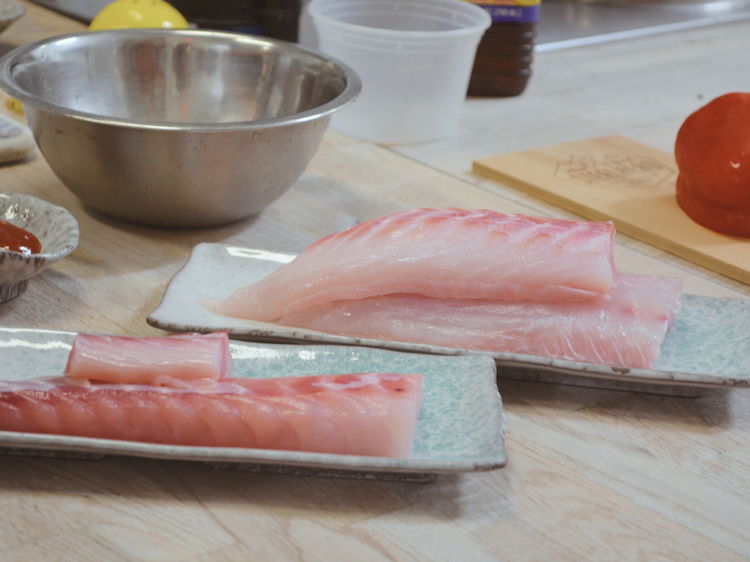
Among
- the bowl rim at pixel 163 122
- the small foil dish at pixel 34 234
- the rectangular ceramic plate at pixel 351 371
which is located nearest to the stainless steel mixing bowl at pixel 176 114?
the bowl rim at pixel 163 122

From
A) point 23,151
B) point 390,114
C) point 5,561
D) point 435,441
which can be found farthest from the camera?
point 390,114

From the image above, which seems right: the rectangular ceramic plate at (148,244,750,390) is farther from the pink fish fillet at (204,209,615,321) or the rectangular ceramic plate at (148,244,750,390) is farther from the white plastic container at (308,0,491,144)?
the white plastic container at (308,0,491,144)

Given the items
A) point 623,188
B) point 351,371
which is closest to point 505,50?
point 623,188

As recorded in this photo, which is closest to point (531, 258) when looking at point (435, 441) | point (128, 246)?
point (435, 441)

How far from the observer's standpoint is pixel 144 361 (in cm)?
99

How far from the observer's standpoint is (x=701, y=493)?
1004mm

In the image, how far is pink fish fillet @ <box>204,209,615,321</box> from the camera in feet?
3.85

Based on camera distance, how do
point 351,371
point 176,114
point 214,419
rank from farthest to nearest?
point 176,114 → point 351,371 → point 214,419

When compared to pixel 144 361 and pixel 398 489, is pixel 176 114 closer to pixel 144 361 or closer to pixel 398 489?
pixel 144 361

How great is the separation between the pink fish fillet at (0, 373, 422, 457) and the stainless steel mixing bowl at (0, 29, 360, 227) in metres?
0.51

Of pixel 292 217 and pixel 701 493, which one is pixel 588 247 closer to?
pixel 701 493

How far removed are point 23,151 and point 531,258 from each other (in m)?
1.00

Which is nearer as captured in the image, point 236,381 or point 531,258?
point 236,381

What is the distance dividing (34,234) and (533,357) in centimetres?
66
